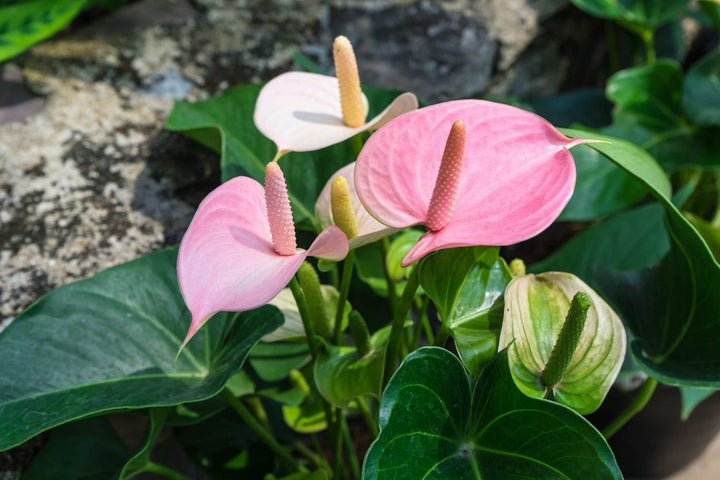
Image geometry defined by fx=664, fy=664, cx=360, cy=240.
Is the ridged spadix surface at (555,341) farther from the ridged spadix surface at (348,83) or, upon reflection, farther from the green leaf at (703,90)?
the green leaf at (703,90)

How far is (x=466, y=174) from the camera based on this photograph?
19.3 inches

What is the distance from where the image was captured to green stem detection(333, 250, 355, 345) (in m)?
0.57

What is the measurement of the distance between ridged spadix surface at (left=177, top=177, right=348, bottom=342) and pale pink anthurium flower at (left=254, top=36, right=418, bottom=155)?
10 cm

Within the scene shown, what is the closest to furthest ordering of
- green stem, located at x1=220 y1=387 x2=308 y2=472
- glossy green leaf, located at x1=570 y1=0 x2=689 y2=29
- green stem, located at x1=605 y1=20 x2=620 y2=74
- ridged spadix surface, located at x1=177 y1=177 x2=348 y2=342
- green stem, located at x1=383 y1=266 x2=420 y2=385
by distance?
ridged spadix surface, located at x1=177 y1=177 x2=348 y2=342 < green stem, located at x1=383 y1=266 x2=420 y2=385 < green stem, located at x1=220 y1=387 x2=308 y2=472 < glossy green leaf, located at x1=570 y1=0 x2=689 y2=29 < green stem, located at x1=605 y1=20 x2=620 y2=74

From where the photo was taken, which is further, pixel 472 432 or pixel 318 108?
pixel 318 108

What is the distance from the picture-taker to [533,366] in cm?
52

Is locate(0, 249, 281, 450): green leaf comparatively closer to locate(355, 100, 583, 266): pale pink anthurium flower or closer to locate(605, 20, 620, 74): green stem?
locate(355, 100, 583, 266): pale pink anthurium flower

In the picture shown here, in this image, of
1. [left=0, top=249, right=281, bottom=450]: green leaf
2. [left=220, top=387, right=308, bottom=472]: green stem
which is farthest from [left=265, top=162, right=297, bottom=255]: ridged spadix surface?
[left=220, top=387, right=308, bottom=472]: green stem

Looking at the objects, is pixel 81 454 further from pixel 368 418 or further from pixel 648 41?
pixel 648 41

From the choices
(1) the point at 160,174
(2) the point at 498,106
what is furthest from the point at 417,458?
(1) the point at 160,174

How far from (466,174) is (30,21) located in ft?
2.41

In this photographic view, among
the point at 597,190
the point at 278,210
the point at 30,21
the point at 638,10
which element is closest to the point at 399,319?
the point at 278,210

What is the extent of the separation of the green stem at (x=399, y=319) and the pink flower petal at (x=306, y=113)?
14 centimetres

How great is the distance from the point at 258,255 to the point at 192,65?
62cm
